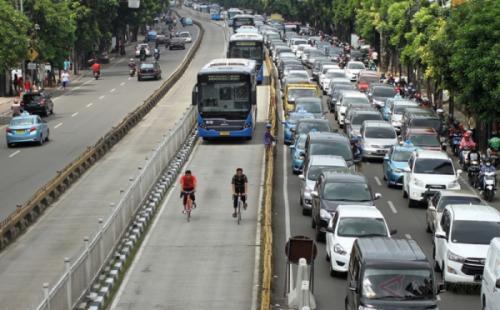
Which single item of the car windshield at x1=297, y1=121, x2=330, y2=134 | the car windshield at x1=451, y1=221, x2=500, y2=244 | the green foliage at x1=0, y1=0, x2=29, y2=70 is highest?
the green foliage at x1=0, y1=0, x2=29, y2=70

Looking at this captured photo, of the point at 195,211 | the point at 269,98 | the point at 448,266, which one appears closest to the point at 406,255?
the point at 448,266

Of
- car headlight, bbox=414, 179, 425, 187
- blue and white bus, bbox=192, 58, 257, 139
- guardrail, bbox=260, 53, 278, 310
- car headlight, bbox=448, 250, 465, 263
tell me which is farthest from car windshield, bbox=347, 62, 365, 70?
car headlight, bbox=448, 250, 465, 263

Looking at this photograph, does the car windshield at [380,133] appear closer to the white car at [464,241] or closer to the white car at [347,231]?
the white car at [464,241]

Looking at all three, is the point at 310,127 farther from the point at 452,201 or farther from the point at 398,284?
the point at 398,284

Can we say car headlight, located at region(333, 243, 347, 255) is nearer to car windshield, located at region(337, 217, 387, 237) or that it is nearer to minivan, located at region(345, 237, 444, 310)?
car windshield, located at region(337, 217, 387, 237)

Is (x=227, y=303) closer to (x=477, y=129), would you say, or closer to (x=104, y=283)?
(x=104, y=283)

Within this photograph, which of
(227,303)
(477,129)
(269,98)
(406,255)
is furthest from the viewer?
(269,98)

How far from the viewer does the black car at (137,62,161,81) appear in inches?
3275

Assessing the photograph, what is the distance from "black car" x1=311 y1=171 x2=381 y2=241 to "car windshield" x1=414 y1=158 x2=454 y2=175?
4.92 m

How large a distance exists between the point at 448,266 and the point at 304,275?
4213mm

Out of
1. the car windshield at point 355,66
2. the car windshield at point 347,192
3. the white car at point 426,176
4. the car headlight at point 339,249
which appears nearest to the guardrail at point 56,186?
the car windshield at point 347,192

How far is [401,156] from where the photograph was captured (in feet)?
125

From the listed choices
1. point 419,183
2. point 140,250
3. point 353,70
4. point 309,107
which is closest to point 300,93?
point 309,107

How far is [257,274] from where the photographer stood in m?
24.5
